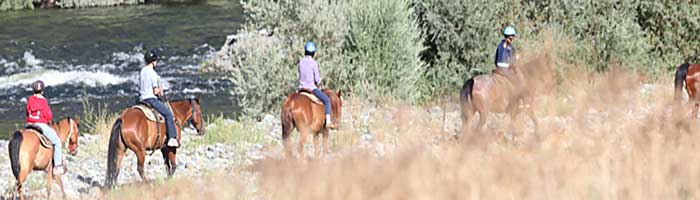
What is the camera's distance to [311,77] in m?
14.8

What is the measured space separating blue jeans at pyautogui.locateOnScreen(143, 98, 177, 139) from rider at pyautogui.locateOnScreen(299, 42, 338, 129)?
1.94 m

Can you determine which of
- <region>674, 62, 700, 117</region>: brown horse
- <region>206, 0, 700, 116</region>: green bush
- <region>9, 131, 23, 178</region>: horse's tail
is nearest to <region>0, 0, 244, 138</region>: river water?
<region>206, 0, 700, 116</region>: green bush

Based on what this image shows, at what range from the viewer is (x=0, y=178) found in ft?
52.1

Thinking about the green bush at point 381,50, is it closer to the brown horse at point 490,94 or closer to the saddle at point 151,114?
the brown horse at point 490,94

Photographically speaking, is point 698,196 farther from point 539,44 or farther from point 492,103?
point 539,44

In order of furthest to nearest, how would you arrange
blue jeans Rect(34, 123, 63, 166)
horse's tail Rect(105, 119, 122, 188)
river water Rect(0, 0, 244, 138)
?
river water Rect(0, 0, 244, 138)
horse's tail Rect(105, 119, 122, 188)
blue jeans Rect(34, 123, 63, 166)

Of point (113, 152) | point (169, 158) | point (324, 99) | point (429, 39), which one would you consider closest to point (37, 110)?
point (113, 152)

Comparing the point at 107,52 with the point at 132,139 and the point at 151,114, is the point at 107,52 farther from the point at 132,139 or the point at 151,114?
the point at 132,139

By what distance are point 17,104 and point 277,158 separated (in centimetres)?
1892

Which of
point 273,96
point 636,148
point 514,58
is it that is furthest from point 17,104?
point 636,148

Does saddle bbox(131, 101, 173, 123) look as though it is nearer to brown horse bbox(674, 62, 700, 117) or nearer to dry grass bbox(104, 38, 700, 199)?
dry grass bbox(104, 38, 700, 199)

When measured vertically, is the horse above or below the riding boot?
above

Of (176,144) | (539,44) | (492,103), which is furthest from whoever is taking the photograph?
(539,44)

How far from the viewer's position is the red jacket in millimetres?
13055
